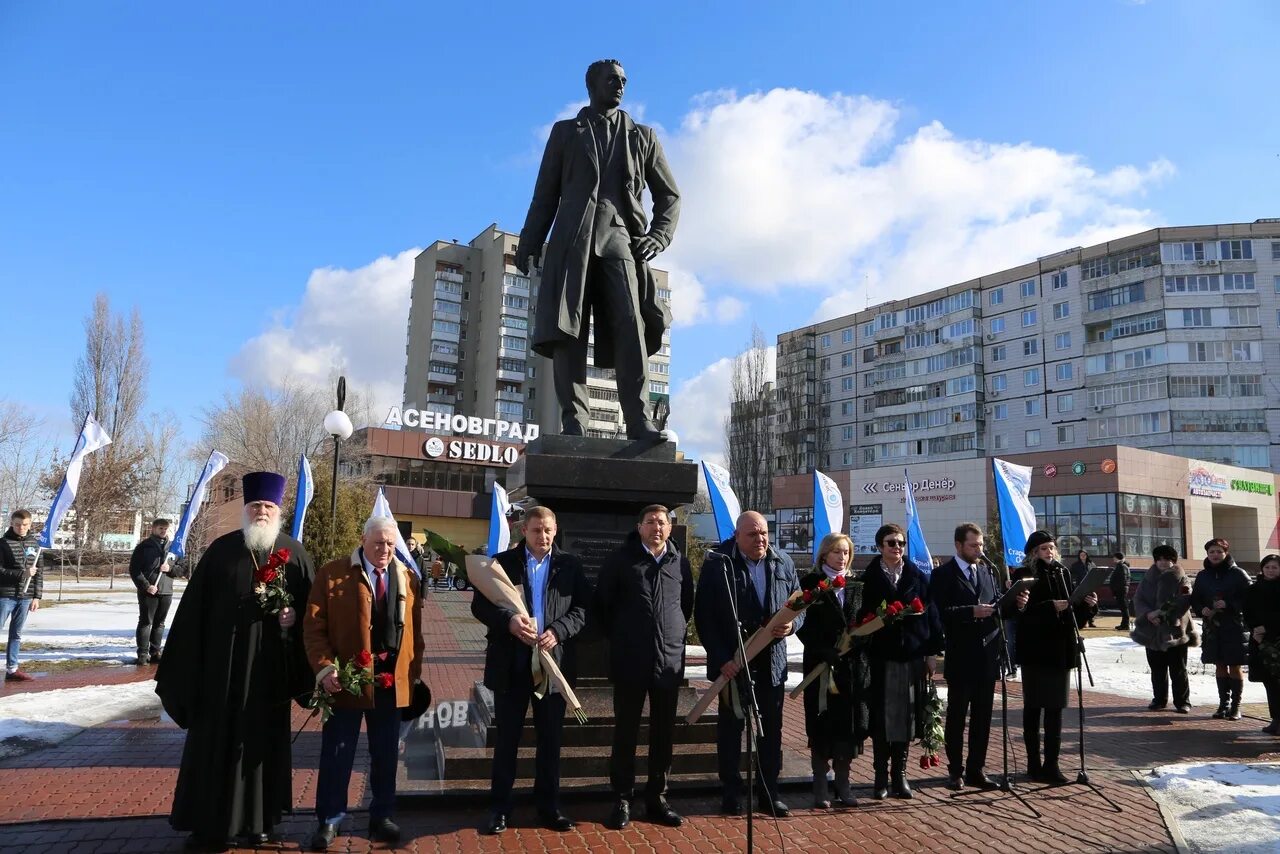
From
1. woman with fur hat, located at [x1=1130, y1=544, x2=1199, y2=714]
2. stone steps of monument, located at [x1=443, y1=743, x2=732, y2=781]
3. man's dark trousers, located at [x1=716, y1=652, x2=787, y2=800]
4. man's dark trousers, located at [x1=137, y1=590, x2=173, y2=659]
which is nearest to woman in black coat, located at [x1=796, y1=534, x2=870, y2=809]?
man's dark trousers, located at [x1=716, y1=652, x2=787, y2=800]

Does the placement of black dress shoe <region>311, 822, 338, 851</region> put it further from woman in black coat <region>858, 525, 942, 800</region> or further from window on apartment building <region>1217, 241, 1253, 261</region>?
window on apartment building <region>1217, 241, 1253, 261</region>

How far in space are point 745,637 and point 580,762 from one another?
1325 millimetres

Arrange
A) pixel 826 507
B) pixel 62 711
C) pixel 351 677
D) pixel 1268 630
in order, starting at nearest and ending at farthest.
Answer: pixel 351 677 < pixel 62 711 < pixel 1268 630 < pixel 826 507

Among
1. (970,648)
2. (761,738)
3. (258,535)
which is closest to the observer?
(258,535)

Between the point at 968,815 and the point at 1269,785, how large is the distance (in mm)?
2432

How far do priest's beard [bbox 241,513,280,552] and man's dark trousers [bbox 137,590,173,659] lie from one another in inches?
294

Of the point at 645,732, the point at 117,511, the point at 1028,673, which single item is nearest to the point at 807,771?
the point at 645,732

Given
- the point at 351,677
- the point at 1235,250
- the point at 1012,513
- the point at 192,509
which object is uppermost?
the point at 1235,250

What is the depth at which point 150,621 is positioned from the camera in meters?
10.8

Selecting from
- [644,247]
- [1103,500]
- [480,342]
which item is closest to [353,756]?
[644,247]

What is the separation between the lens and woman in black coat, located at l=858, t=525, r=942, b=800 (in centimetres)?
530

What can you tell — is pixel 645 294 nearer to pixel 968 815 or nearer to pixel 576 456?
pixel 576 456

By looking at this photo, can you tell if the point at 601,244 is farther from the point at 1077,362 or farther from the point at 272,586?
the point at 1077,362

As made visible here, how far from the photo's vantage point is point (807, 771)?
5680 millimetres
